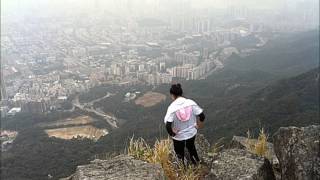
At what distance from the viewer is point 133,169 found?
448 centimetres

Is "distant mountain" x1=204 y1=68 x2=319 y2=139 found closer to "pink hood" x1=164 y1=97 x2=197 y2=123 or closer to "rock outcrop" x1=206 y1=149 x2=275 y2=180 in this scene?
"pink hood" x1=164 y1=97 x2=197 y2=123

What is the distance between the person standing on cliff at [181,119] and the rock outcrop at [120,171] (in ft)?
Result: 2.90

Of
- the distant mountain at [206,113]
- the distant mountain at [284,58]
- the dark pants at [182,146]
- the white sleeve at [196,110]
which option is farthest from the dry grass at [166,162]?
the distant mountain at [284,58]

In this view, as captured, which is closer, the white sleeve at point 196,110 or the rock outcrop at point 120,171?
the rock outcrop at point 120,171

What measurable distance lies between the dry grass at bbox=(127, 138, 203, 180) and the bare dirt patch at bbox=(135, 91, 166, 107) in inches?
1372

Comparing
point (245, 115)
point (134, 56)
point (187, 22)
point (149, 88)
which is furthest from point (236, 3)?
point (245, 115)

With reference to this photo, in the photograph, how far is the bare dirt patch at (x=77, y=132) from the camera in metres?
33.7

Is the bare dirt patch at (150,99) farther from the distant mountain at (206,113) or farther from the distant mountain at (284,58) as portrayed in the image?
A: the distant mountain at (284,58)

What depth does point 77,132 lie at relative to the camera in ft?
116

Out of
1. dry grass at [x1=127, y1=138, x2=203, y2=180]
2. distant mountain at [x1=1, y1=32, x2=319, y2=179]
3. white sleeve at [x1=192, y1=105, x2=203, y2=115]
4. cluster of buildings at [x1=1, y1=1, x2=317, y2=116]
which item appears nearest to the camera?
dry grass at [x1=127, y1=138, x2=203, y2=180]

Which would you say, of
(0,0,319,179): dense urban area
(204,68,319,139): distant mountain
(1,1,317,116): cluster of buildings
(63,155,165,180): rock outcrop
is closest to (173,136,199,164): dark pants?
(63,155,165,180): rock outcrop

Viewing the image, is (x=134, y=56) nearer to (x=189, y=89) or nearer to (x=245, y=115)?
(x=189, y=89)

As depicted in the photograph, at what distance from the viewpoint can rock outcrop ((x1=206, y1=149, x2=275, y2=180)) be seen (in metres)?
4.62

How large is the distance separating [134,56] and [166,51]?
771 centimetres
